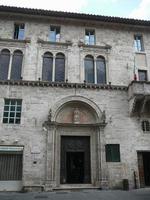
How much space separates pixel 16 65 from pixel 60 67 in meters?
3.58

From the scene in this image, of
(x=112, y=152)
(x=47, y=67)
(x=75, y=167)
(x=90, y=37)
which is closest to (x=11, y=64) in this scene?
(x=47, y=67)

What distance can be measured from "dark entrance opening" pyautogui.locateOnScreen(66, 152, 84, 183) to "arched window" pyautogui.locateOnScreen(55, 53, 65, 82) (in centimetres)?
607

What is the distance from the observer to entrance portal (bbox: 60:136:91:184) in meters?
16.2

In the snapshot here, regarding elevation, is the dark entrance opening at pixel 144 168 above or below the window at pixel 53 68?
below

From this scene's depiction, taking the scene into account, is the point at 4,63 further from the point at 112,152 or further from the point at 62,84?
the point at 112,152

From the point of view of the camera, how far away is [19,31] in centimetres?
1894

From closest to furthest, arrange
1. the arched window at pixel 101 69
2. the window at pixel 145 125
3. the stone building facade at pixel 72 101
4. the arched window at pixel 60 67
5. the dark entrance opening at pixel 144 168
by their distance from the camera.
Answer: the stone building facade at pixel 72 101
the dark entrance opening at pixel 144 168
the window at pixel 145 125
the arched window at pixel 60 67
the arched window at pixel 101 69

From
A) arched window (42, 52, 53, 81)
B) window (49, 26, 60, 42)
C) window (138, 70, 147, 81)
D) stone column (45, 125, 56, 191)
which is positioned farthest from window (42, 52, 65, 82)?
window (138, 70, 147, 81)

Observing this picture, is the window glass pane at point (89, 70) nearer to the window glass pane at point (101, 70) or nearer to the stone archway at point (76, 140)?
the window glass pane at point (101, 70)

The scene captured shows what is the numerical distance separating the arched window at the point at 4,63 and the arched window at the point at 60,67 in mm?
3970

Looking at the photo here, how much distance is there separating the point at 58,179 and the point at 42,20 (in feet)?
43.6

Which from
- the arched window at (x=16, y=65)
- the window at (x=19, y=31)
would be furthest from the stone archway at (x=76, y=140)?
the window at (x=19, y=31)

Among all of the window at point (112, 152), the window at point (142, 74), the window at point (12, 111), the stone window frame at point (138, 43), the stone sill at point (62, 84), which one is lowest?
the window at point (112, 152)

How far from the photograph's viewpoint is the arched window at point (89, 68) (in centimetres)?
1830
